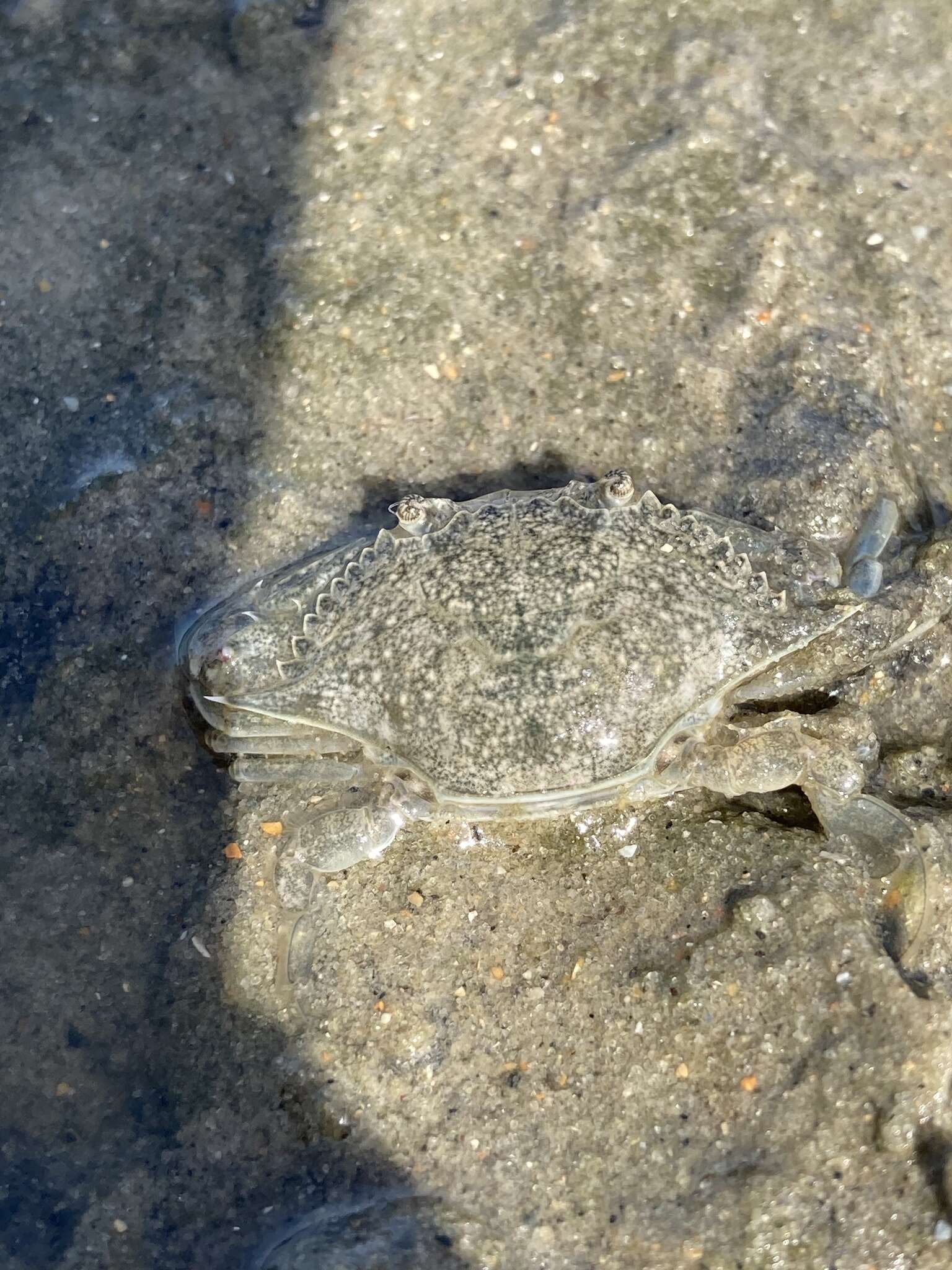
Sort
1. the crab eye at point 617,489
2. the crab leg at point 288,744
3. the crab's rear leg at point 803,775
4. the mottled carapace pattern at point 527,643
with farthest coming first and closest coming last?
the crab leg at point 288,744
the crab's rear leg at point 803,775
the crab eye at point 617,489
the mottled carapace pattern at point 527,643

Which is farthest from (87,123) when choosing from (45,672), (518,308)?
(45,672)

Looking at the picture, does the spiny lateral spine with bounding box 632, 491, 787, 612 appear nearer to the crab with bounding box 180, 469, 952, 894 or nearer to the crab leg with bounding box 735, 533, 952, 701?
the crab with bounding box 180, 469, 952, 894

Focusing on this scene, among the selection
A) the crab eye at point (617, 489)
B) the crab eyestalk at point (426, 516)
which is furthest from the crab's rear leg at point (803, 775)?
the crab eyestalk at point (426, 516)

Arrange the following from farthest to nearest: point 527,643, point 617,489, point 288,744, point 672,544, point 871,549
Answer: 1. point 871,549
2. point 288,744
3. point 672,544
4. point 617,489
5. point 527,643

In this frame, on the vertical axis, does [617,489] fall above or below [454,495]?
above

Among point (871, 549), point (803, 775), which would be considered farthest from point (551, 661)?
point (871, 549)

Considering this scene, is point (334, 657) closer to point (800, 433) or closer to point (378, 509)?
point (378, 509)

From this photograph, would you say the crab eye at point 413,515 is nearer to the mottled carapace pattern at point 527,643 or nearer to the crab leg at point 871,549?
the mottled carapace pattern at point 527,643

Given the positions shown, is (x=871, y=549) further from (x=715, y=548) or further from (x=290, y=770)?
(x=290, y=770)
